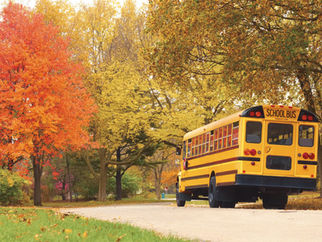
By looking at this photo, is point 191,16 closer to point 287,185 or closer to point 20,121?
point 287,185

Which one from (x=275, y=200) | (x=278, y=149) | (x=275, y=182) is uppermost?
(x=278, y=149)

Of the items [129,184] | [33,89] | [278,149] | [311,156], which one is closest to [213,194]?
[278,149]

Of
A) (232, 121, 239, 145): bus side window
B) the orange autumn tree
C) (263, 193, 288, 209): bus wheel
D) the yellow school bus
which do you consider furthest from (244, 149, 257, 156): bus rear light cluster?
the orange autumn tree

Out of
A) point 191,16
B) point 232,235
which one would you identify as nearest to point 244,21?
point 191,16

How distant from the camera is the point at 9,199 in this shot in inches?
1113

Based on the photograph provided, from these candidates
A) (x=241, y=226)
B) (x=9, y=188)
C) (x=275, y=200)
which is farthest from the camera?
(x=9, y=188)

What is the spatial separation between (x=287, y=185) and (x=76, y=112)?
1358 centimetres

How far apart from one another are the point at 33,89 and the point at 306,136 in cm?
1329

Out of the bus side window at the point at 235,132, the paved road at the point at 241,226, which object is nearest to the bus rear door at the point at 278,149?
the bus side window at the point at 235,132

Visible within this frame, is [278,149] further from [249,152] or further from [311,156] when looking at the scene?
[311,156]

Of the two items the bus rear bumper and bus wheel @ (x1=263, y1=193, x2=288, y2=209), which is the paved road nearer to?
the bus rear bumper

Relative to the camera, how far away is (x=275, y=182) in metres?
17.0

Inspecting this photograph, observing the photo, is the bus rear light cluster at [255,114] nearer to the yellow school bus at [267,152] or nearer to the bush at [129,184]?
the yellow school bus at [267,152]

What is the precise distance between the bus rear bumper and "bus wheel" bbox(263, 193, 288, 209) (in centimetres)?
162
